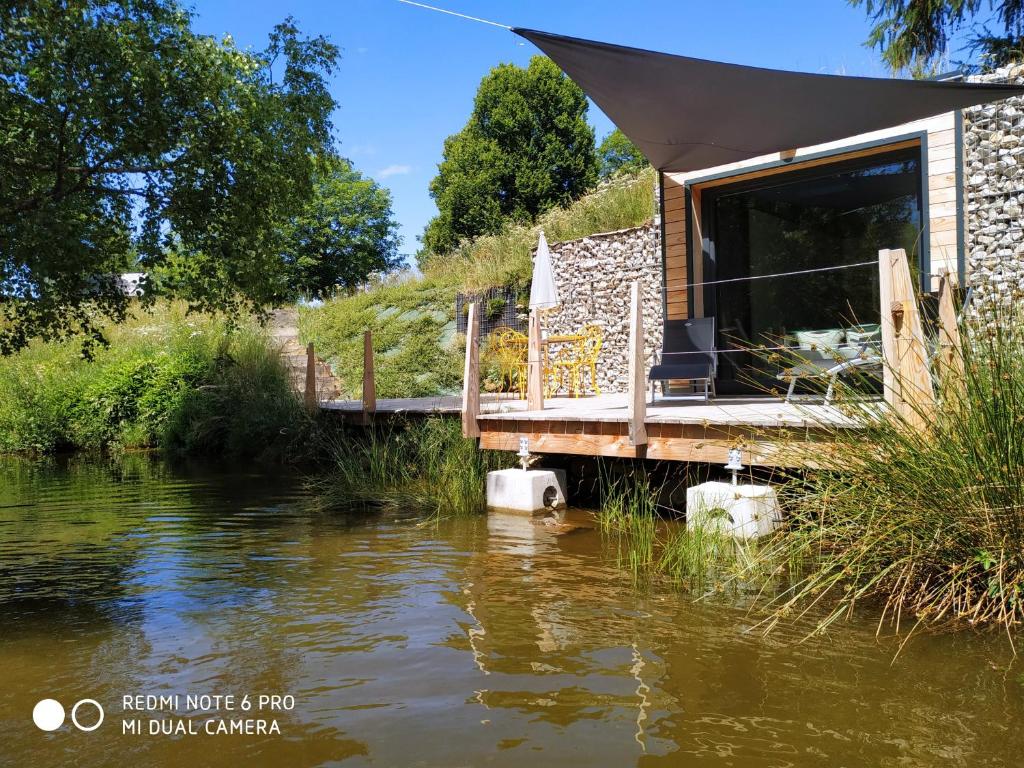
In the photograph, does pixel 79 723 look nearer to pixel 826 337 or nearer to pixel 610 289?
pixel 826 337

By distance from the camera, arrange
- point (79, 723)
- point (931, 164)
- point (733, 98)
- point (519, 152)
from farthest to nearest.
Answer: point (519, 152) < point (931, 164) < point (733, 98) < point (79, 723)

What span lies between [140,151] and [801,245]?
5944 mm

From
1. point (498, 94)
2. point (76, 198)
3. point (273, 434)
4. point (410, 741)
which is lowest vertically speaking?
point (410, 741)

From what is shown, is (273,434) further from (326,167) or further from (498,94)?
(498,94)

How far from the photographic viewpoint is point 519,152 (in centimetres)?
2130


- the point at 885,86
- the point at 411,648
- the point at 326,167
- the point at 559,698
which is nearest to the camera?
the point at 559,698

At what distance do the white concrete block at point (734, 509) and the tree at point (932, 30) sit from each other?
7702mm

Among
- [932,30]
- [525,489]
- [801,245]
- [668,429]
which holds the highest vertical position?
[932,30]

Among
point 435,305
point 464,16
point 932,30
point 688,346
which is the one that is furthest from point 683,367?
point 435,305

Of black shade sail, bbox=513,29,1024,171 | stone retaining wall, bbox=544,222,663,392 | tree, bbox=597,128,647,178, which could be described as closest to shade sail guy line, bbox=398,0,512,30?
black shade sail, bbox=513,29,1024,171

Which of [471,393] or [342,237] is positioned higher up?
[342,237]

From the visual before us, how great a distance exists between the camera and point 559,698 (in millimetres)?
2621

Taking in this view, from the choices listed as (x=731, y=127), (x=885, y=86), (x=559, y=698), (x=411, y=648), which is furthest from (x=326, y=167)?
(x=559, y=698)

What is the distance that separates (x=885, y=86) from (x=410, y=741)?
4503mm
